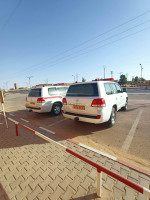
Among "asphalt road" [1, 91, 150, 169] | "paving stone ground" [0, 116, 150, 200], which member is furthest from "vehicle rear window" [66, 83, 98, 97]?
"paving stone ground" [0, 116, 150, 200]

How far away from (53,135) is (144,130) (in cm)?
333

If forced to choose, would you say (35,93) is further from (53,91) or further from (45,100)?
(53,91)

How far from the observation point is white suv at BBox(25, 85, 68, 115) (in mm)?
5879

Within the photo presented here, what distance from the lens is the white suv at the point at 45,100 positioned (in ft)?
19.3

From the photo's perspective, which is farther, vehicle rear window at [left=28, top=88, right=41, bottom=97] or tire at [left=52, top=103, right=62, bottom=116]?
tire at [left=52, top=103, right=62, bottom=116]

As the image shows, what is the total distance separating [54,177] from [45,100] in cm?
424

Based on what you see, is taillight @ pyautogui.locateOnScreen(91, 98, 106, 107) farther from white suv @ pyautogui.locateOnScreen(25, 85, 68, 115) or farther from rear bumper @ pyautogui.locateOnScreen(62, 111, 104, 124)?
white suv @ pyautogui.locateOnScreen(25, 85, 68, 115)

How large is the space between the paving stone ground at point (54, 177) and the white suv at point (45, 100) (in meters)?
2.93

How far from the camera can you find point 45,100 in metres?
5.93

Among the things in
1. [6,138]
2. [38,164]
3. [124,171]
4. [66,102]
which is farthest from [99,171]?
[6,138]

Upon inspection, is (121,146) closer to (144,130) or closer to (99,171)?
(144,130)

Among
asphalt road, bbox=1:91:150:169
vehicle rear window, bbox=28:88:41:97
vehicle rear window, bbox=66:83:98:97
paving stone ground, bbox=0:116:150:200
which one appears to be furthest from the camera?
vehicle rear window, bbox=28:88:41:97

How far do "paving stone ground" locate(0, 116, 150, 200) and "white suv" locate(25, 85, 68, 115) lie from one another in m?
2.93

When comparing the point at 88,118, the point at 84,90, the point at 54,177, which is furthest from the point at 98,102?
the point at 54,177
